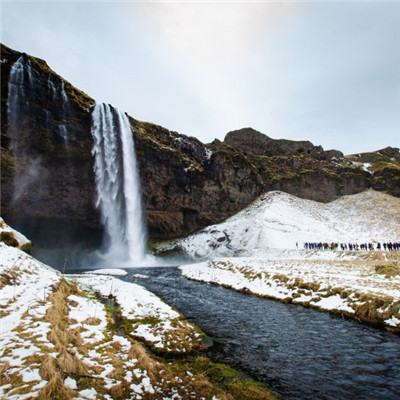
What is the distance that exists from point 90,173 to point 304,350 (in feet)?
163

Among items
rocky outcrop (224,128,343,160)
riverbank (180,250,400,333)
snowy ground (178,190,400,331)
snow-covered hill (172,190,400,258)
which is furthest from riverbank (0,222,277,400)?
rocky outcrop (224,128,343,160)

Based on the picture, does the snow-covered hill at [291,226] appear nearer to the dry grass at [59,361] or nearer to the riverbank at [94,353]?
the riverbank at [94,353]

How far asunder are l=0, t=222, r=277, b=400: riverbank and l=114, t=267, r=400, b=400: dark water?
3.09ft

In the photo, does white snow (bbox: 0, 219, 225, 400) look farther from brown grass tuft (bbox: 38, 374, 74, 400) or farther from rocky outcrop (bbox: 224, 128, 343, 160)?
rocky outcrop (bbox: 224, 128, 343, 160)

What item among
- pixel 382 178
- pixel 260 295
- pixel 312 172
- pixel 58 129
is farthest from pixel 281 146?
pixel 260 295

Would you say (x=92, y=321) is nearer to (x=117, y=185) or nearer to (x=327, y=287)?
(x=327, y=287)

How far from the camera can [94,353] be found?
6957 millimetres

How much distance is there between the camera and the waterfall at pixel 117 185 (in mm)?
49031

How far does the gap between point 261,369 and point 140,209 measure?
50244 mm

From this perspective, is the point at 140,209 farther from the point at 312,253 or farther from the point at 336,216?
the point at 336,216

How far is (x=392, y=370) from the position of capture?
268 inches

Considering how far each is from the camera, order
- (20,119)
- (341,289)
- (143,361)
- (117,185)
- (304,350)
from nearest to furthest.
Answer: (143,361), (304,350), (341,289), (20,119), (117,185)

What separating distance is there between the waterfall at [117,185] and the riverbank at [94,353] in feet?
129

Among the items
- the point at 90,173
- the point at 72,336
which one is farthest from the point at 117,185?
the point at 72,336
